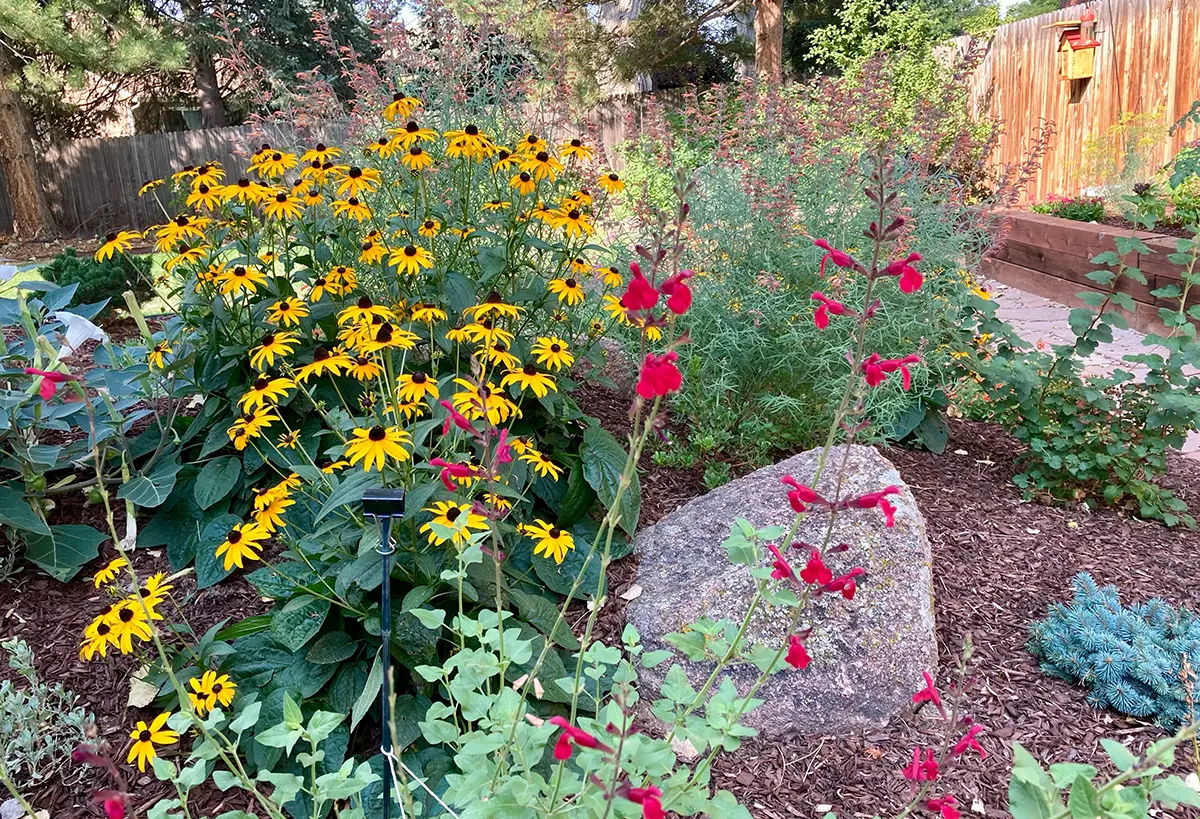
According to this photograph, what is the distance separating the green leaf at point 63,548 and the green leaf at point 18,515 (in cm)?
9

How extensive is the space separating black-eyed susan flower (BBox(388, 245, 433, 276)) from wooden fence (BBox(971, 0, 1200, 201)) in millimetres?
6147

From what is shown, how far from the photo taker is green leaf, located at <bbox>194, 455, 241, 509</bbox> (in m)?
2.57

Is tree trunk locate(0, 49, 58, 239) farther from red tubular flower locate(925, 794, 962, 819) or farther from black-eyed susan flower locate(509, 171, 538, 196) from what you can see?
red tubular flower locate(925, 794, 962, 819)

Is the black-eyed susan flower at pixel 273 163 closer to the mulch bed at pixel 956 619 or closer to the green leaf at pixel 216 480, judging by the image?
the green leaf at pixel 216 480

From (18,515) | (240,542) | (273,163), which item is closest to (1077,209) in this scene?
(273,163)

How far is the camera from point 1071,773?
0.92 metres

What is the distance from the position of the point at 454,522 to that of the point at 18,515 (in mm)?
1708

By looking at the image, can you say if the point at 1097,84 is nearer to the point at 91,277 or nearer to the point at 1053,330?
the point at 1053,330

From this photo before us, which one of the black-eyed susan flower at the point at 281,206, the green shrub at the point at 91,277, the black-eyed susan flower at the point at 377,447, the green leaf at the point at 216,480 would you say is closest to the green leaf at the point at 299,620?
the black-eyed susan flower at the point at 377,447

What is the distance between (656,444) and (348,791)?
2333 mm

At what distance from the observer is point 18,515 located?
2389 mm

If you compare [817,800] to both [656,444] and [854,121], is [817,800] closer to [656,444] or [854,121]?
[656,444]

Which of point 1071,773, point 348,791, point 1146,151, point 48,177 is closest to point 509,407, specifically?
point 348,791

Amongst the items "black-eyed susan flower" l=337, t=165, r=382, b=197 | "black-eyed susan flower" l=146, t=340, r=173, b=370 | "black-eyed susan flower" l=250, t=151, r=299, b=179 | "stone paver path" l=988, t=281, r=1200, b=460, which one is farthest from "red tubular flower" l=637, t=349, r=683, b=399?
"stone paver path" l=988, t=281, r=1200, b=460
